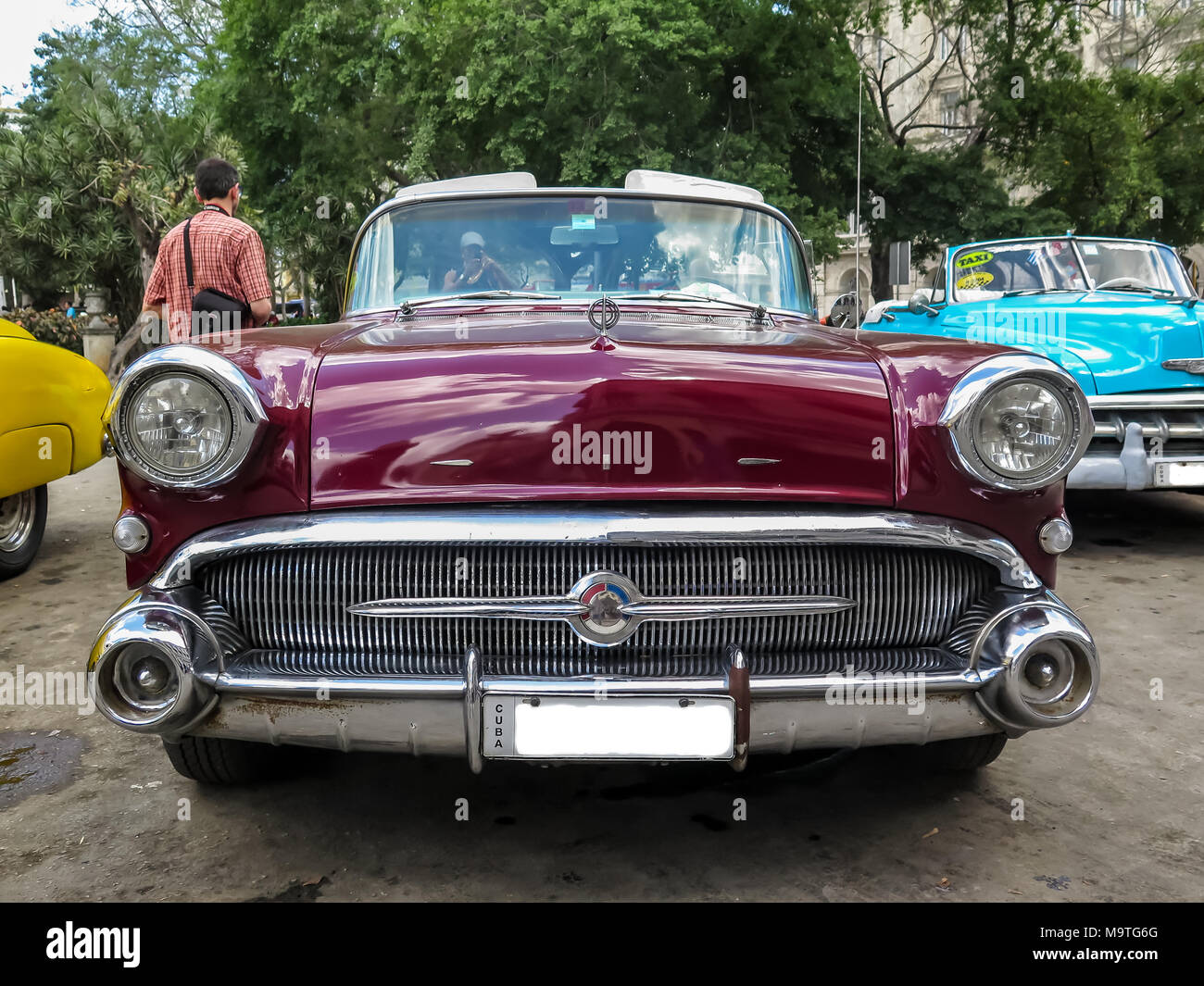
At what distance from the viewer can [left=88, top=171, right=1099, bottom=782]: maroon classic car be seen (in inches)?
79.7

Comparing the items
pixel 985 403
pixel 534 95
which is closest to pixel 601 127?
pixel 534 95

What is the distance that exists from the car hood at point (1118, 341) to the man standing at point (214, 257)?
145 inches

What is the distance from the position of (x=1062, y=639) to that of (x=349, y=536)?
140cm

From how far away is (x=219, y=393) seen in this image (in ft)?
7.04

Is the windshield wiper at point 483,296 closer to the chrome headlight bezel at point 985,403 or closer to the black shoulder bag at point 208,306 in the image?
the chrome headlight bezel at point 985,403

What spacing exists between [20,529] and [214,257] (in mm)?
1600

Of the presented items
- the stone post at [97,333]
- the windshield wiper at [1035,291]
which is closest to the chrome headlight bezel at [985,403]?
the windshield wiper at [1035,291]

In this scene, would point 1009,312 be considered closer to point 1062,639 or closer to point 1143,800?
point 1143,800

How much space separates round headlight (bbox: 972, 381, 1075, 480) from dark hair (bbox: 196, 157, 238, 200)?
13.3 feet

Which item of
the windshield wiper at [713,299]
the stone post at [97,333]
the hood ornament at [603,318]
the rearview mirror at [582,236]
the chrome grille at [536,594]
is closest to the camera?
the chrome grille at [536,594]

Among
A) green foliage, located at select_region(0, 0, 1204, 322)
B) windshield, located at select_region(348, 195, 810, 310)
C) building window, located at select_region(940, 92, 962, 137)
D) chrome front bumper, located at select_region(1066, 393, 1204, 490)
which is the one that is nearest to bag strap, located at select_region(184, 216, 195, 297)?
windshield, located at select_region(348, 195, 810, 310)

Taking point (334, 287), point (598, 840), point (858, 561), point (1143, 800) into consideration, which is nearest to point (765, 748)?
point (858, 561)

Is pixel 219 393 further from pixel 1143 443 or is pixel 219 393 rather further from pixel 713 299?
pixel 1143 443

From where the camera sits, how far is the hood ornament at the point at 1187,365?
5.22 m
